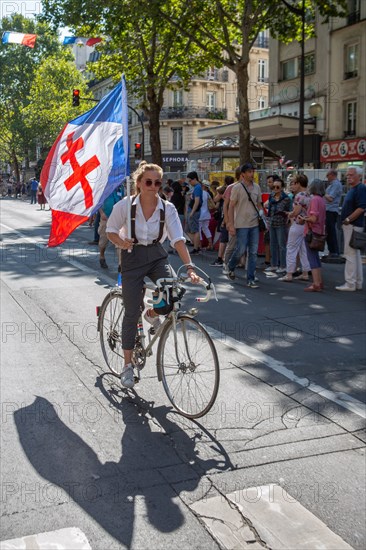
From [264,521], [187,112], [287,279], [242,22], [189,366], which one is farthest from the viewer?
[187,112]

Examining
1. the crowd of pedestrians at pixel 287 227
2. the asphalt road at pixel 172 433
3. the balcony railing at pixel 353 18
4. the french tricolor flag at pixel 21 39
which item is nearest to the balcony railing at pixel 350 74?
the balcony railing at pixel 353 18

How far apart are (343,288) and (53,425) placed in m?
6.68

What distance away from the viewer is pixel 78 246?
17.0 metres

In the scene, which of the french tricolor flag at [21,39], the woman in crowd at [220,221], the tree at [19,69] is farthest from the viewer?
the tree at [19,69]

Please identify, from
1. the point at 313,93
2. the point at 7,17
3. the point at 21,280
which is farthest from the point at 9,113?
the point at 21,280

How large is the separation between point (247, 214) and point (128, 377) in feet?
18.9

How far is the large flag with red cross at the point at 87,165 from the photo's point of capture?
5348 mm

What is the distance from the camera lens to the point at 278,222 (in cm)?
1193

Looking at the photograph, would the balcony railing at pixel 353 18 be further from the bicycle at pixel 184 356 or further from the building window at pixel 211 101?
the building window at pixel 211 101

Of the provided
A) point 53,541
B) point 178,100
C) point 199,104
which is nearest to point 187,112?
point 199,104

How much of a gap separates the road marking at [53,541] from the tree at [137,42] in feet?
65.3

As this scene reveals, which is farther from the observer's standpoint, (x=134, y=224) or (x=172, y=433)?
(x=134, y=224)

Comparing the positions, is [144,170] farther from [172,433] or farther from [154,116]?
[154,116]

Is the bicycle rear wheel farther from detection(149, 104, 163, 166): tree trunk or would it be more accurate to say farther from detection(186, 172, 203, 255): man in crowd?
detection(149, 104, 163, 166): tree trunk
